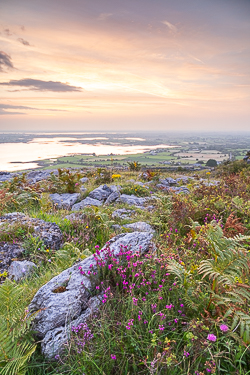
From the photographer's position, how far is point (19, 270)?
4.06 metres

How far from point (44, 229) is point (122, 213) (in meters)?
2.66

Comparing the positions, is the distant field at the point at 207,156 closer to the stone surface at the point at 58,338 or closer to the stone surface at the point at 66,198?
the stone surface at the point at 66,198

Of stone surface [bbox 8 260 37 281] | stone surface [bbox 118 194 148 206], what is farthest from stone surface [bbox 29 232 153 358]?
stone surface [bbox 118 194 148 206]

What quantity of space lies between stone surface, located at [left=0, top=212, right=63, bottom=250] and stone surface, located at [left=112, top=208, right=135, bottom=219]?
192cm

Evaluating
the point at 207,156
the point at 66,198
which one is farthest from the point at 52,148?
the point at 66,198

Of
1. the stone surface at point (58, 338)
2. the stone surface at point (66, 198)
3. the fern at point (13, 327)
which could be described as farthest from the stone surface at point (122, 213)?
the fern at point (13, 327)

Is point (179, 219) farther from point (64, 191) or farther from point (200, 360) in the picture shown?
point (64, 191)

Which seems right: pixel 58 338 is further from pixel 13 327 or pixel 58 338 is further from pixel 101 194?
pixel 101 194

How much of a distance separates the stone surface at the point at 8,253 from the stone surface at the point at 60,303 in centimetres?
205

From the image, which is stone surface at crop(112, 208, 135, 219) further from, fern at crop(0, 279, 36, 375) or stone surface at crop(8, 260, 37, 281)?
fern at crop(0, 279, 36, 375)

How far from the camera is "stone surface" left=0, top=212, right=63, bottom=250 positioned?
201 inches

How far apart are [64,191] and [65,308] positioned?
8263 millimetres

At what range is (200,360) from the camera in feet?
6.19

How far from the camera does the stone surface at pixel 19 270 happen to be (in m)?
3.96
